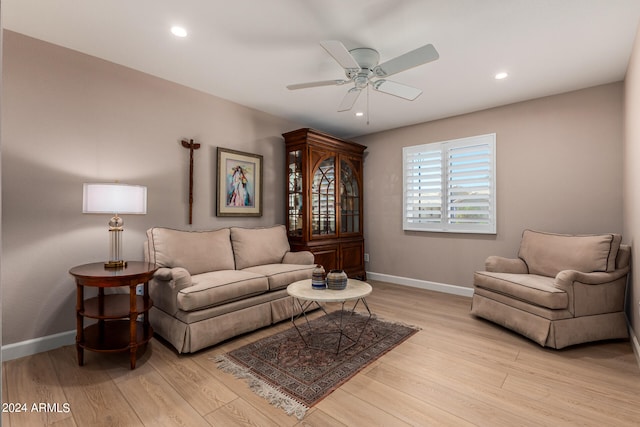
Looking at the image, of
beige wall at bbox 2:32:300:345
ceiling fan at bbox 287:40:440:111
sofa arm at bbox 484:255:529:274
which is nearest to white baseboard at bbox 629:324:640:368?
sofa arm at bbox 484:255:529:274

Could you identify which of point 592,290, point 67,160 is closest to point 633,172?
point 592,290

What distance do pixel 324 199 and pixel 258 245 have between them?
121 cm

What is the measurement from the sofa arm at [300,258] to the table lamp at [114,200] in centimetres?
169

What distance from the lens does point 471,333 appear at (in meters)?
3.08

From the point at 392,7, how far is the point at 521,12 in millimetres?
899

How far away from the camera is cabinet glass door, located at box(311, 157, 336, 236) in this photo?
14.7ft

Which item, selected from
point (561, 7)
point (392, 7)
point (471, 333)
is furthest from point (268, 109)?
point (471, 333)

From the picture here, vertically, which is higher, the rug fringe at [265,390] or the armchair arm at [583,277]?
the armchair arm at [583,277]

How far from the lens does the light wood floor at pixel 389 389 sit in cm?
194

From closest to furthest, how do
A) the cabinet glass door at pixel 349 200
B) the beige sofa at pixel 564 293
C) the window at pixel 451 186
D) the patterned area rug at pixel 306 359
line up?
the patterned area rug at pixel 306 359 < the beige sofa at pixel 564 293 < the window at pixel 451 186 < the cabinet glass door at pixel 349 200

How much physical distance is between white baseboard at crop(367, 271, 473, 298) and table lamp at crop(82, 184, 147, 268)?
3.47 metres

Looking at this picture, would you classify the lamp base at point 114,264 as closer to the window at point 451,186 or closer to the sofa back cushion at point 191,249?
the sofa back cushion at point 191,249

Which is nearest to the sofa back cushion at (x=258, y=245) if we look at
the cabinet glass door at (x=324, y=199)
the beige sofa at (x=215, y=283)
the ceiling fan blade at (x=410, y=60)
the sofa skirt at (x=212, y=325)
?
the beige sofa at (x=215, y=283)

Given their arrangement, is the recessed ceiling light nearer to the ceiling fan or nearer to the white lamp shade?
the ceiling fan
